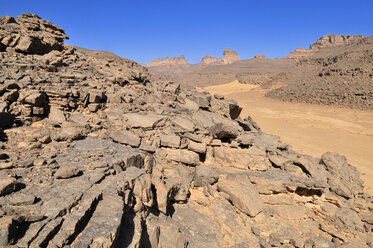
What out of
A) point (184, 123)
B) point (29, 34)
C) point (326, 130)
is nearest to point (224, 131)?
point (184, 123)

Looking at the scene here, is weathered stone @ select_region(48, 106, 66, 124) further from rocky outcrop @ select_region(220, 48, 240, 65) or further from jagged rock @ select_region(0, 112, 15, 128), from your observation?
rocky outcrop @ select_region(220, 48, 240, 65)

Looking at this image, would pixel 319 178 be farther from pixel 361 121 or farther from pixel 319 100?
pixel 319 100

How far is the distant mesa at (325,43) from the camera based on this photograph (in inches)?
3297

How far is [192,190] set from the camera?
18.0ft

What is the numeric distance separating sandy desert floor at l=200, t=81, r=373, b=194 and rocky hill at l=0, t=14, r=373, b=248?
3596 mm

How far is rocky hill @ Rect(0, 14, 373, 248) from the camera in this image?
9.43ft

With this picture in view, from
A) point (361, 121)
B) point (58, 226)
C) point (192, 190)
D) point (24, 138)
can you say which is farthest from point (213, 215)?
point (361, 121)

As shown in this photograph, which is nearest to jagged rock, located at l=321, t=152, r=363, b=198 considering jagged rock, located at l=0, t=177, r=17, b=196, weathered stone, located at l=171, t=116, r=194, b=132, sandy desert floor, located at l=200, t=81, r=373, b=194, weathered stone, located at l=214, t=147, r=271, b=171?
sandy desert floor, located at l=200, t=81, r=373, b=194

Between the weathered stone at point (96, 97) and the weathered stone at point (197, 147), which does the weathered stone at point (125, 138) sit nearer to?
the weathered stone at point (197, 147)

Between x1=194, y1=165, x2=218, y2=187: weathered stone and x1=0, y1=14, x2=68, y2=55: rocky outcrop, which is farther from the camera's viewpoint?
x1=0, y1=14, x2=68, y2=55: rocky outcrop

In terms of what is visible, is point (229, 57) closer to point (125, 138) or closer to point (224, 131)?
point (224, 131)

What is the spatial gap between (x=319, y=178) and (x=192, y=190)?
12.3 feet

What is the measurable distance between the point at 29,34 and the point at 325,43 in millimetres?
109737

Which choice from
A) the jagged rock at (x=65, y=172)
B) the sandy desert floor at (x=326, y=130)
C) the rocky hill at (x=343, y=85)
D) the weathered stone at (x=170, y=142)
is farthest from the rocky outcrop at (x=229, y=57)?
the jagged rock at (x=65, y=172)
